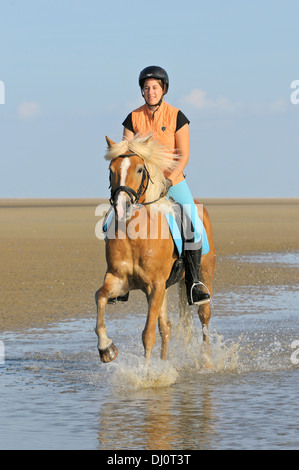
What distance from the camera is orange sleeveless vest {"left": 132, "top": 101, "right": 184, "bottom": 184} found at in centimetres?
934

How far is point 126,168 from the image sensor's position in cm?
834

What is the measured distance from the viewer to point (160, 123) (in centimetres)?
936

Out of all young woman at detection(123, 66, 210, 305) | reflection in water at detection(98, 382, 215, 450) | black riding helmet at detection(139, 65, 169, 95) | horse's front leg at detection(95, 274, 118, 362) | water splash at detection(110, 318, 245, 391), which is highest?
black riding helmet at detection(139, 65, 169, 95)

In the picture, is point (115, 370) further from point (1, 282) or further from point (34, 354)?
point (1, 282)

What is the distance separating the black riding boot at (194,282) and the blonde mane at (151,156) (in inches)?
37.9

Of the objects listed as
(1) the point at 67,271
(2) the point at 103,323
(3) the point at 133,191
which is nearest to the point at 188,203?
(3) the point at 133,191

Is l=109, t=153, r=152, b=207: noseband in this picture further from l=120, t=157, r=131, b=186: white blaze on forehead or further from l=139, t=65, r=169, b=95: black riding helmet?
l=139, t=65, r=169, b=95: black riding helmet

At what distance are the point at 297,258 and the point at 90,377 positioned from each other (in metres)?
17.0

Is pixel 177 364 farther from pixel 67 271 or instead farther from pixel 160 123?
pixel 67 271

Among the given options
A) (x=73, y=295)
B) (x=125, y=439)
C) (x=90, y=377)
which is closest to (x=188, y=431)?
(x=125, y=439)

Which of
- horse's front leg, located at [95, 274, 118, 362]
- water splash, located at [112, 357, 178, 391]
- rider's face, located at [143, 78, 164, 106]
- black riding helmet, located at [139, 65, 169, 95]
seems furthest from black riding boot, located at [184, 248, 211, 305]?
black riding helmet, located at [139, 65, 169, 95]

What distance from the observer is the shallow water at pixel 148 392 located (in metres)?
6.99

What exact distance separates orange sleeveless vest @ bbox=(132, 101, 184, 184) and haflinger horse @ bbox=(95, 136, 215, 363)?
1.08 feet

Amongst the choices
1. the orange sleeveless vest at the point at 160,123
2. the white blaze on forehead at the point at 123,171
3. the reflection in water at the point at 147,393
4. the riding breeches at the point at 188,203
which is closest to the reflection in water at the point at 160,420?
the reflection in water at the point at 147,393
